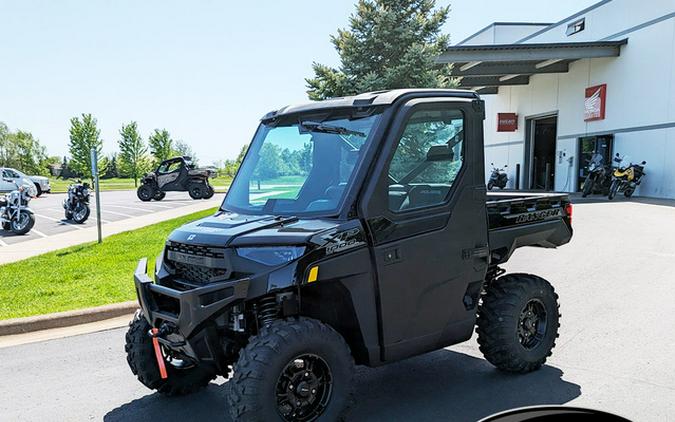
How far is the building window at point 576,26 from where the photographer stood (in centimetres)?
2778

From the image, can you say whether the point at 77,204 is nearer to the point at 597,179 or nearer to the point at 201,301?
the point at 201,301

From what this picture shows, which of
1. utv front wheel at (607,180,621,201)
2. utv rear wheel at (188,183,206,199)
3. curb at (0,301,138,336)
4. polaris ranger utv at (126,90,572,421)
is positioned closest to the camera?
polaris ranger utv at (126,90,572,421)

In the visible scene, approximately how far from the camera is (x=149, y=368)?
12.9 feet

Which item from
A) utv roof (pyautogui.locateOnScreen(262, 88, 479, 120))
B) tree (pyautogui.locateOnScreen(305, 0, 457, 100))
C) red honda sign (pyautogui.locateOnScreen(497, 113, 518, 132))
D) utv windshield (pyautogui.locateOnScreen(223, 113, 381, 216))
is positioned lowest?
utv windshield (pyautogui.locateOnScreen(223, 113, 381, 216))

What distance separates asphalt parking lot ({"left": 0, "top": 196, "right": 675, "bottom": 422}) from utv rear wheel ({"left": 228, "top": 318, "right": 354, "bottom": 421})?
65 cm

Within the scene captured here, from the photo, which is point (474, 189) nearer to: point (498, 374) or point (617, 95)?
point (498, 374)

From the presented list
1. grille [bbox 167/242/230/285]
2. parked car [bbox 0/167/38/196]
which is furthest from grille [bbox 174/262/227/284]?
parked car [bbox 0/167/38/196]

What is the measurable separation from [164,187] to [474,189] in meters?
25.1

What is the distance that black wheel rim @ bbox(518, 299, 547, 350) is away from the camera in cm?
448

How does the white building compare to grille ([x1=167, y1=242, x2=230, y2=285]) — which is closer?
grille ([x1=167, y1=242, x2=230, y2=285])

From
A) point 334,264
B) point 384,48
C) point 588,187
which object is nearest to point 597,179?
point 588,187

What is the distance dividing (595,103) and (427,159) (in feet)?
82.7

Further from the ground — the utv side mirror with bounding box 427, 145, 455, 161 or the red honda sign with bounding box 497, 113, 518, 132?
the red honda sign with bounding box 497, 113, 518, 132

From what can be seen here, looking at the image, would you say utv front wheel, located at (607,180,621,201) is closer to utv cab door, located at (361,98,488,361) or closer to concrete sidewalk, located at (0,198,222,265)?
concrete sidewalk, located at (0,198,222,265)
